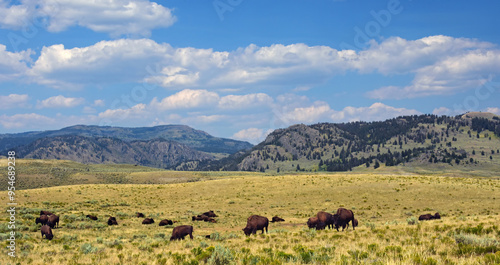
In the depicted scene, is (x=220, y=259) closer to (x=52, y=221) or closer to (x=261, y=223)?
(x=261, y=223)

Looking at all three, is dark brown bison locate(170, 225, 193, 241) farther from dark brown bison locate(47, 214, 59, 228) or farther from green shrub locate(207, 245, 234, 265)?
dark brown bison locate(47, 214, 59, 228)

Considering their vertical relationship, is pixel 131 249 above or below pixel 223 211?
above

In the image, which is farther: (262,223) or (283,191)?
(283,191)

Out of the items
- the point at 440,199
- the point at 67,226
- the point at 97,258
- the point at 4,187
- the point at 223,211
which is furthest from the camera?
the point at 4,187

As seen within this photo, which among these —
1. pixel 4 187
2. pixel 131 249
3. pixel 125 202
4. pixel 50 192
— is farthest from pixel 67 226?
pixel 4 187

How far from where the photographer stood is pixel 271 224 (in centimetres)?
3531

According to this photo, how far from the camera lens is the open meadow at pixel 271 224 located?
45.8ft

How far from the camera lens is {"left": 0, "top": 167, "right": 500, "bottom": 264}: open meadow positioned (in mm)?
13945

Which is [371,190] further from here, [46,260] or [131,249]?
[46,260]

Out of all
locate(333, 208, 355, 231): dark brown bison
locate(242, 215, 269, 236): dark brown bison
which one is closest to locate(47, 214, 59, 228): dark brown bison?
locate(242, 215, 269, 236): dark brown bison

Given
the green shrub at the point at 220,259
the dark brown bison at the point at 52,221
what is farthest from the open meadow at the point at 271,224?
the dark brown bison at the point at 52,221

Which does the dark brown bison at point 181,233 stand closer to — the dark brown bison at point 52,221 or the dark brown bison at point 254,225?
the dark brown bison at point 254,225

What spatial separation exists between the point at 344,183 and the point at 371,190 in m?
7.41

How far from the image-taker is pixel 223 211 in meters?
46.5
